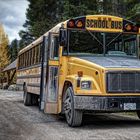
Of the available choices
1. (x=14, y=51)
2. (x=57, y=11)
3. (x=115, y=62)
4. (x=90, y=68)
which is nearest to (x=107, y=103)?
(x=90, y=68)

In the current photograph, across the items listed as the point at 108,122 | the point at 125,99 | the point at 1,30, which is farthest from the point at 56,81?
the point at 1,30

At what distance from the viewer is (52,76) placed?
12.4 meters

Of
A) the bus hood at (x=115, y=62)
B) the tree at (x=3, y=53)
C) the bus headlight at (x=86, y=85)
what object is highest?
the tree at (x=3, y=53)

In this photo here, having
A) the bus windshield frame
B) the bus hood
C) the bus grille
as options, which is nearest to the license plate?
the bus grille

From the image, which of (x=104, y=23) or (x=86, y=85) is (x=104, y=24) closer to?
(x=104, y=23)

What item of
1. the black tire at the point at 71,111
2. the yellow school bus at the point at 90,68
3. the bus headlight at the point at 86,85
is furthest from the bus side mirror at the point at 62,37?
the bus headlight at the point at 86,85

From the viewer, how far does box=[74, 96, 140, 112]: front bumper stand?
10.3 metres

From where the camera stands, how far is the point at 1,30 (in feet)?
232

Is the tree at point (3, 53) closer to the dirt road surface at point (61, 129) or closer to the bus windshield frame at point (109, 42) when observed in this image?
the dirt road surface at point (61, 129)

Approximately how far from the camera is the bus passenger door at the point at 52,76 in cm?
1212

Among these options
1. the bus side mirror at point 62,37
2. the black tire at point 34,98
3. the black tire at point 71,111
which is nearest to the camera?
the black tire at point 71,111

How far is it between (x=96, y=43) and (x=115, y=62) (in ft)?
4.39

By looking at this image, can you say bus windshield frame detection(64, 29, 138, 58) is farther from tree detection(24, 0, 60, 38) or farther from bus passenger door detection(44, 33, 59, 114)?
tree detection(24, 0, 60, 38)

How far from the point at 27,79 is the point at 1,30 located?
177 feet
